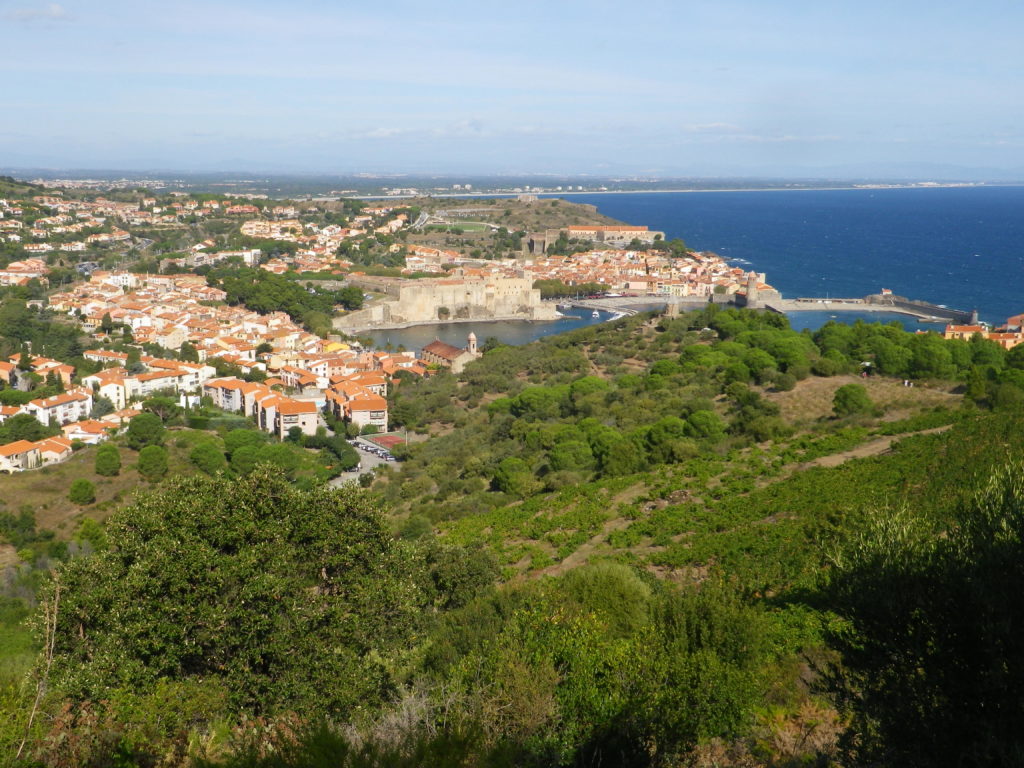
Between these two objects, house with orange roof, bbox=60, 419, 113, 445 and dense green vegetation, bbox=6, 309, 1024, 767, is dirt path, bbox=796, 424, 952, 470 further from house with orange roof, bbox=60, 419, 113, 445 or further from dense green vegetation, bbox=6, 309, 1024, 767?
house with orange roof, bbox=60, 419, 113, 445

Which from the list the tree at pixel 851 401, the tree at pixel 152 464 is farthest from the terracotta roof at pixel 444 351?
the tree at pixel 851 401

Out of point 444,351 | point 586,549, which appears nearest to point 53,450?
point 444,351

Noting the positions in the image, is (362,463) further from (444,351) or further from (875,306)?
(875,306)

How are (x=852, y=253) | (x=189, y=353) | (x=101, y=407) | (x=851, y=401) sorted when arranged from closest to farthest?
(x=851, y=401), (x=101, y=407), (x=189, y=353), (x=852, y=253)

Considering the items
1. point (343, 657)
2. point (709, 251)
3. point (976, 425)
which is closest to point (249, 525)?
point (343, 657)

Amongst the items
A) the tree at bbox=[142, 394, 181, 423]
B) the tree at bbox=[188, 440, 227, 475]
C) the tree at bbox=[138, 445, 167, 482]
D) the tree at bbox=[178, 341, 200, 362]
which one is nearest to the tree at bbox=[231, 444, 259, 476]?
the tree at bbox=[188, 440, 227, 475]

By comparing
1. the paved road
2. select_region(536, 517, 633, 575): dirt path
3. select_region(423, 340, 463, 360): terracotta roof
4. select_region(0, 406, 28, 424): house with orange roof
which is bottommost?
the paved road

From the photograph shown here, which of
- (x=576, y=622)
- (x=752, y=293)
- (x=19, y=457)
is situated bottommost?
(x=19, y=457)
